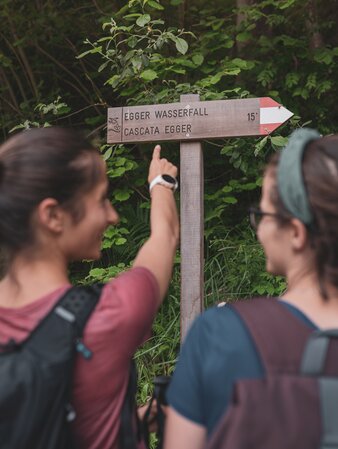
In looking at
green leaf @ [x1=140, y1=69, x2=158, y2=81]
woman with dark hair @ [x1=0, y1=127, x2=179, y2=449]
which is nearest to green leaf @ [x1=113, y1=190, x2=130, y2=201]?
green leaf @ [x1=140, y1=69, x2=158, y2=81]

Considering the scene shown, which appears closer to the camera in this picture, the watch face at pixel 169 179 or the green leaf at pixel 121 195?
the watch face at pixel 169 179

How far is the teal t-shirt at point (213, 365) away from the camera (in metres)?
1.12

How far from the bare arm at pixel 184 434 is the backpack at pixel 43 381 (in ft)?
0.69

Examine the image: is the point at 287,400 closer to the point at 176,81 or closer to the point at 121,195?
the point at 121,195

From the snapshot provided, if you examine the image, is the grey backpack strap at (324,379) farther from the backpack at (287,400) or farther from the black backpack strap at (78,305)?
the black backpack strap at (78,305)

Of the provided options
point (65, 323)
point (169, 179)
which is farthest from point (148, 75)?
point (65, 323)

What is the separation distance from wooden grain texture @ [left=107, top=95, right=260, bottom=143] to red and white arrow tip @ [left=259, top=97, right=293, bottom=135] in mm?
29

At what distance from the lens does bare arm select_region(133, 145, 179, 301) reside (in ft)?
4.75

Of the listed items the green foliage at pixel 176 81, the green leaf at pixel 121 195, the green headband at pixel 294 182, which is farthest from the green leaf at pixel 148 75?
the green headband at pixel 294 182

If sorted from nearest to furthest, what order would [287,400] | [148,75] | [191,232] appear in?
[287,400] < [191,232] < [148,75]

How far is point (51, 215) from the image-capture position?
1369 mm

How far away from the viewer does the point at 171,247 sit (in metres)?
1.55

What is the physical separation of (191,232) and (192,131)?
1.83 ft

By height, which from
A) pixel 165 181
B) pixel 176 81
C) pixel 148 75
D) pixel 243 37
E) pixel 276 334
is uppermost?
pixel 243 37
